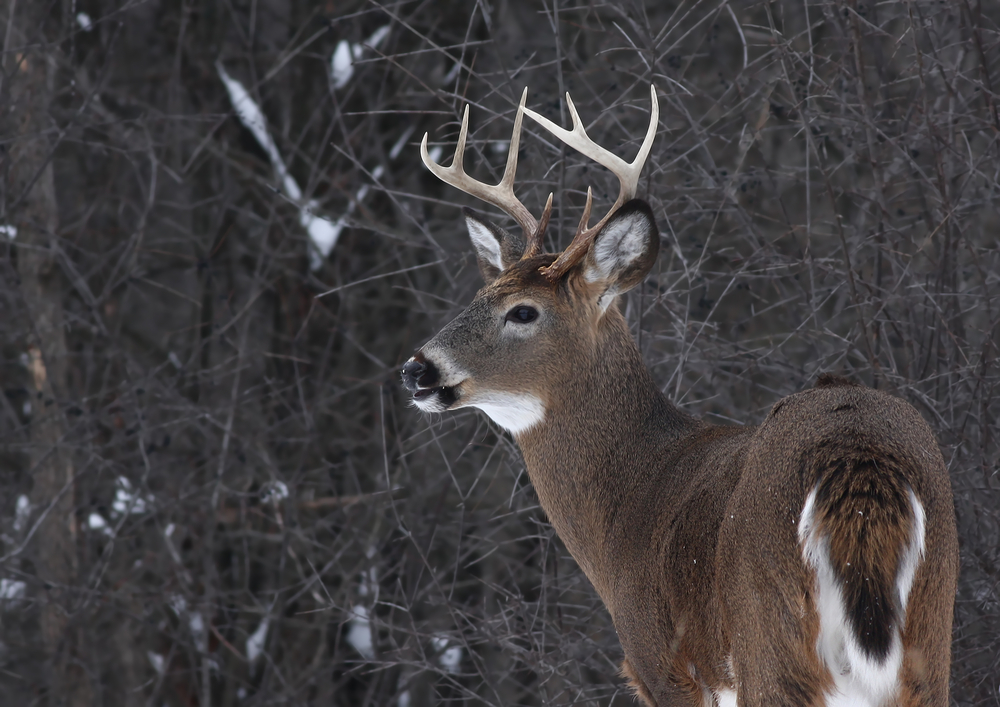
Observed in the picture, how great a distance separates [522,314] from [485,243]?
0.64 metres

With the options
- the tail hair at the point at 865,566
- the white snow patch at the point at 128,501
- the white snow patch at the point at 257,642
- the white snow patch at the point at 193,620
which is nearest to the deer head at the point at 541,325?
the tail hair at the point at 865,566

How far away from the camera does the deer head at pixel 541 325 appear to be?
14.5ft

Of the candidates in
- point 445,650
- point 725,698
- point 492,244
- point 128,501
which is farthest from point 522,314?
point 128,501

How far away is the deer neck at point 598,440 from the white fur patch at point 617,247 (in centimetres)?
19

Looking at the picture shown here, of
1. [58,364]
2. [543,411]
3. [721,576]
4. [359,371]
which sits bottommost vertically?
[359,371]

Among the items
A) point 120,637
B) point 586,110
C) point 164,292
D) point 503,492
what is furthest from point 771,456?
point 164,292

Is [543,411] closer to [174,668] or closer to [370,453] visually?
[370,453]

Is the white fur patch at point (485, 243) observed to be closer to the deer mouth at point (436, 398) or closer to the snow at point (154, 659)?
the deer mouth at point (436, 398)

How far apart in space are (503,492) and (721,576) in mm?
5758

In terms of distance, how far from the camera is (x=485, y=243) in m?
5.08

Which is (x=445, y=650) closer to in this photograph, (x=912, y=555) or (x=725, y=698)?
(x=725, y=698)

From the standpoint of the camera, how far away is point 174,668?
33.4ft

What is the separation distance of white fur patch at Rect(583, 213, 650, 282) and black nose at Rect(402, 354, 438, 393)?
669 mm

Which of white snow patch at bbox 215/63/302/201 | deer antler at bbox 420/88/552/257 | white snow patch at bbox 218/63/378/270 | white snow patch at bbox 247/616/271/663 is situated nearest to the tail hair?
deer antler at bbox 420/88/552/257
